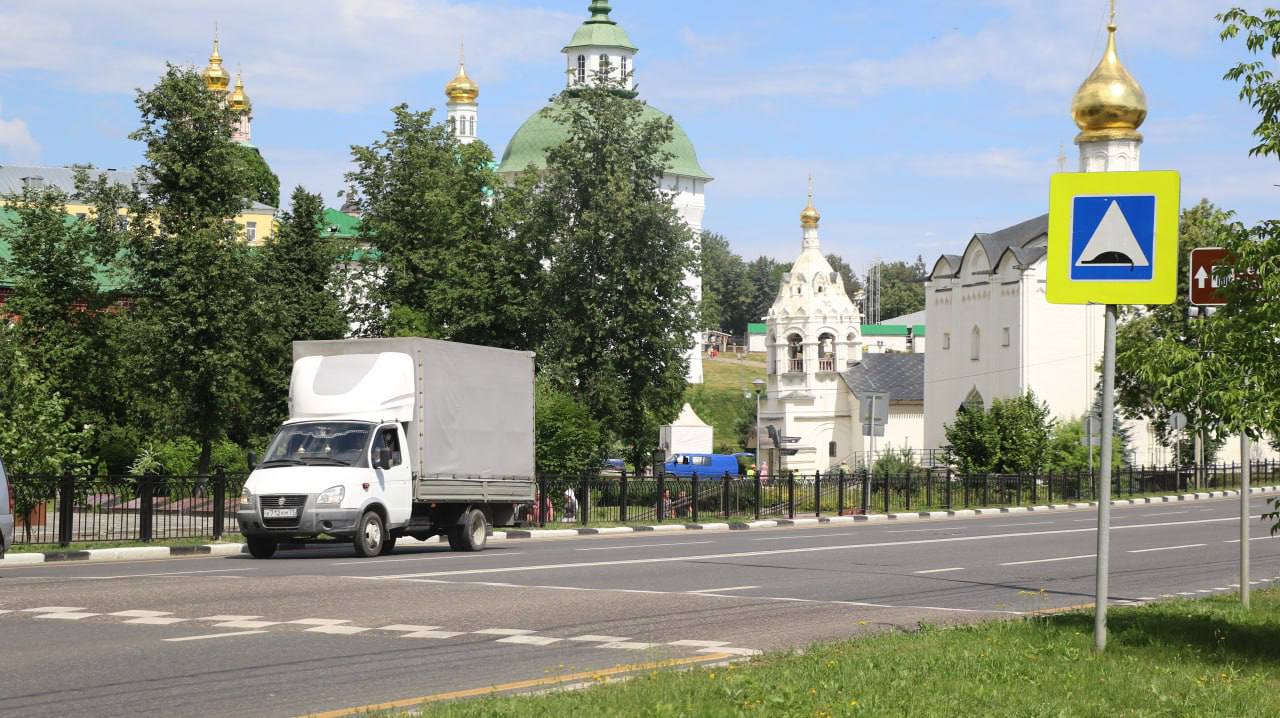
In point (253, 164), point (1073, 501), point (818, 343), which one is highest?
point (253, 164)

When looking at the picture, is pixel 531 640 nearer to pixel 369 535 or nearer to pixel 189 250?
pixel 369 535

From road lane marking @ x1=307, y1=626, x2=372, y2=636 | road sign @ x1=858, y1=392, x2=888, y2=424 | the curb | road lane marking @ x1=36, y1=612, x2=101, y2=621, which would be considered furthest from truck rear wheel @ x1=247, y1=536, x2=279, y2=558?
road sign @ x1=858, y1=392, x2=888, y2=424

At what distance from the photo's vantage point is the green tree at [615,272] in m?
49.1

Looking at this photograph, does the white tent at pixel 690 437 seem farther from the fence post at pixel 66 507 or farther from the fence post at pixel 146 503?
the fence post at pixel 66 507

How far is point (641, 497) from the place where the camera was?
117ft

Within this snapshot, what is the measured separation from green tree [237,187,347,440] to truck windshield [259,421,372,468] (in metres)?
28.2

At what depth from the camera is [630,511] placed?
116 ft

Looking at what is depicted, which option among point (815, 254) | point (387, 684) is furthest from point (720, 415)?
point (387, 684)

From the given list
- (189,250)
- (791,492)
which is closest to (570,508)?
(791,492)

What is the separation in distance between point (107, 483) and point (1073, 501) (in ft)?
119

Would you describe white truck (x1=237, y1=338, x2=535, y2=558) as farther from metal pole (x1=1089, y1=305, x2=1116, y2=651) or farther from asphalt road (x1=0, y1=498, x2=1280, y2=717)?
metal pole (x1=1089, y1=305, x2=1116, y2=651)

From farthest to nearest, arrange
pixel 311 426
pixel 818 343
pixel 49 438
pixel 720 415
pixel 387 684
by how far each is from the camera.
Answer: pixel 720 415
pixel 818 343
pixel 49 438
pixel 311 426
pixel 387 684

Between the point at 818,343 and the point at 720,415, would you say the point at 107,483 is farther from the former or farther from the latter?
the point at 720,415

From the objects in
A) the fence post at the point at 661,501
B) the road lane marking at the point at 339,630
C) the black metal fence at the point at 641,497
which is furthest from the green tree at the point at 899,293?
the road lane marking at the point at 339,630
